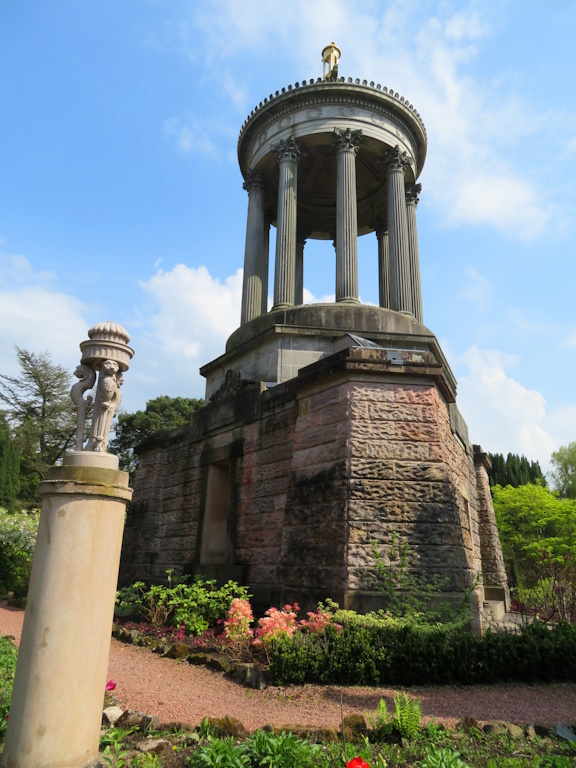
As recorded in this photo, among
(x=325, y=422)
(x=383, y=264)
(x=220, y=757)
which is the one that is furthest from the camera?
(x=383, y=264)

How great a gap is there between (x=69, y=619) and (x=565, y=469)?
4736cm

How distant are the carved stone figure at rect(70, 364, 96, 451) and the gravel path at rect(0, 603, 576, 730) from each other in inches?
110

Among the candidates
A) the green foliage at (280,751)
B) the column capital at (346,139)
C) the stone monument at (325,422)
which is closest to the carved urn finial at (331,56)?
the stone monument at (325,422)

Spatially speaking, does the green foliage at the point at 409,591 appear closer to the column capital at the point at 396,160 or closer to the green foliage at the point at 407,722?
the green foliage at the point at 407,722

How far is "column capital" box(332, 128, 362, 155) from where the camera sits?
1672 centimetres

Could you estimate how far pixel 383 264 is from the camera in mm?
20281

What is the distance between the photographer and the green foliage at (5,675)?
4.40 meters

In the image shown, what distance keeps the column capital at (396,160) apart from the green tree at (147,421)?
24.9 m

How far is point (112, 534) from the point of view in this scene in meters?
4.09

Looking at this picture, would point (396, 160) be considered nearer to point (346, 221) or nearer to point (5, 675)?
point (346, 221)

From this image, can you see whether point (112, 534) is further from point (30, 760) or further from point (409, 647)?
point (409, 647)

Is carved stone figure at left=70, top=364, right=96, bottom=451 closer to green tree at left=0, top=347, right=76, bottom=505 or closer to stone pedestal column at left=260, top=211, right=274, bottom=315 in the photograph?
stone pedestal column at left=260, top=211, right=274, bottom=315

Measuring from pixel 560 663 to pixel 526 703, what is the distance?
150 centimetres

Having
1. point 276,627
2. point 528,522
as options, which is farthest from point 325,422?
point 528,522
